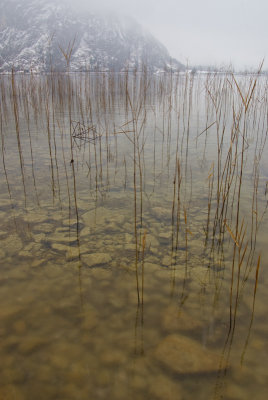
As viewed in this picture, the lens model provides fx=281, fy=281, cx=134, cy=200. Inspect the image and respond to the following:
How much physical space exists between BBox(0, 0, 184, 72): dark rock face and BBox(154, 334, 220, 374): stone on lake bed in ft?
104

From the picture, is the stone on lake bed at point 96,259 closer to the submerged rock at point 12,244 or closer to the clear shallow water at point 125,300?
the clear shallow water at point 125,300

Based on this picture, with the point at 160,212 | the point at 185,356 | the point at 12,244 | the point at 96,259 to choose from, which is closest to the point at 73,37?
the point at 160,212

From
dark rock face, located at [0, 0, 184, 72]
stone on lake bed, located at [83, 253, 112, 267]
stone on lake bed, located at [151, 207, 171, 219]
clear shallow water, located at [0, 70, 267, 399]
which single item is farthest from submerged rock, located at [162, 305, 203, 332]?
dark rock face, located at [0, 0, 184, 72]

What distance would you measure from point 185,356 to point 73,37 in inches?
1733

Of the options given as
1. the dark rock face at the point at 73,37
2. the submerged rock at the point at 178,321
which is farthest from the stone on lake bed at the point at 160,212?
the dark rock face at the point at 73,37

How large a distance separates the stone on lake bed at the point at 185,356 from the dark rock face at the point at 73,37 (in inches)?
1245

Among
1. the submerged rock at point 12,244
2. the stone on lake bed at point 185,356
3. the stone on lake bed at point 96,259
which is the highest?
the submerged rock at point 12,244

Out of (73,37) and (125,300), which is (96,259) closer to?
(125,300)

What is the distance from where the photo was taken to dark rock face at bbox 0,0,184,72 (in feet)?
103

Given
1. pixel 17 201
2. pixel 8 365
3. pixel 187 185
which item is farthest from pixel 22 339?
pixel 187 185

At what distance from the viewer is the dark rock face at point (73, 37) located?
31406mm

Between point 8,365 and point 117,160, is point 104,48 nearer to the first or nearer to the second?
point 117,160

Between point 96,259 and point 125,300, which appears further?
point 96,259

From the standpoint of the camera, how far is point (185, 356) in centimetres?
94
